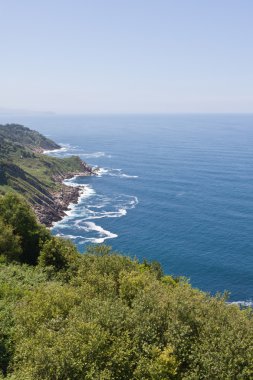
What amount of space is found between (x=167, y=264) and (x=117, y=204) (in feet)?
204

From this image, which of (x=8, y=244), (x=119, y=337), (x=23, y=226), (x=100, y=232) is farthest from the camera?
(x=100, y=232)

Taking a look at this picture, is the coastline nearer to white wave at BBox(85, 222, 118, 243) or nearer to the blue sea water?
the blue sea water

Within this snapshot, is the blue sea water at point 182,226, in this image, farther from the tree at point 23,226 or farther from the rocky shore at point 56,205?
the tree at point 23,226

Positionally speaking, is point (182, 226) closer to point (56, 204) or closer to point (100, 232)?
point (100, 232)

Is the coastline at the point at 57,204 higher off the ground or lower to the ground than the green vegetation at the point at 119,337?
lower

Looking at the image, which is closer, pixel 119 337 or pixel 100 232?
pixel 119 337

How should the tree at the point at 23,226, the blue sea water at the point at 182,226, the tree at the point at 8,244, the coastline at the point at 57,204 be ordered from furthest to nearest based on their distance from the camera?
the coastline at the point at 57,204 < the blue sea water at the point at 182,226 < the tree at the point at 23,226 < the tree at the point at 8,244

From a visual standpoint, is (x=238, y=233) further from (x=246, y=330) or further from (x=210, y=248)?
(x=246, y=330)

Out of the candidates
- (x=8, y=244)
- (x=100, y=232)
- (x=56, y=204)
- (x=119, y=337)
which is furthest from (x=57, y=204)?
(x=119, y=337)

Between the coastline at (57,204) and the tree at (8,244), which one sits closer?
the tree at (8,244)

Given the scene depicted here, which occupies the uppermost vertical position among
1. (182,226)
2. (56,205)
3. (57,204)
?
(182,226)

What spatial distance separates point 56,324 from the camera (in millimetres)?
30719

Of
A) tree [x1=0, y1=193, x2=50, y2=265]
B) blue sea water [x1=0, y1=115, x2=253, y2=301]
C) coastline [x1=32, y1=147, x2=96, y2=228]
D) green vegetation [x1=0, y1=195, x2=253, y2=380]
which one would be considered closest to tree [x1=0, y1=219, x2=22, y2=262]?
tree [x1=0, y1=193, x2=50, y2=265]

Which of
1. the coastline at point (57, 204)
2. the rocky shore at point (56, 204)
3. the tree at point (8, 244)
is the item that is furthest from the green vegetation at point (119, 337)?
the rocky shore at point (56, 204)
